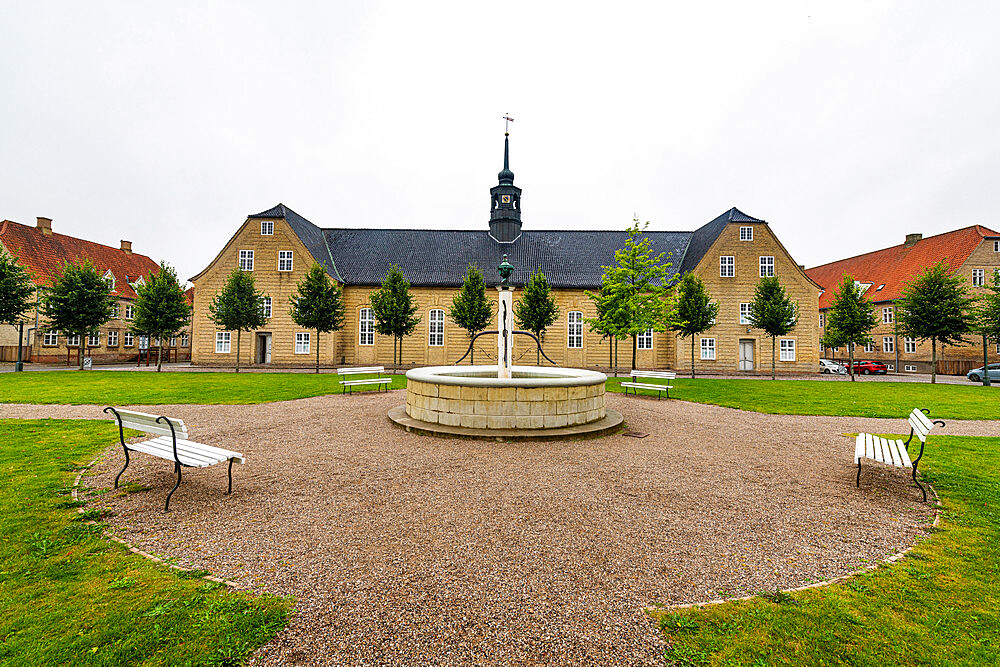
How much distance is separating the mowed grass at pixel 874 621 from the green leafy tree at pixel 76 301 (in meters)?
36.0

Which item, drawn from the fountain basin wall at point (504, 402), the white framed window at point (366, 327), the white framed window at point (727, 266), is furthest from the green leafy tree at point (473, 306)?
the fountain basin wall at point (504, 402)

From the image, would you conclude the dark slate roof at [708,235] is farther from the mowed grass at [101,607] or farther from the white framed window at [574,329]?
the mowed grass at [101,607]

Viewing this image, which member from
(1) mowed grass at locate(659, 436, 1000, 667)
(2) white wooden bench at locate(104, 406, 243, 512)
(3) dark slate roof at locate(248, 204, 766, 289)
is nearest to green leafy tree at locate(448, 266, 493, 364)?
(3) dark slate roof at locate(248, 204, 766, 289)

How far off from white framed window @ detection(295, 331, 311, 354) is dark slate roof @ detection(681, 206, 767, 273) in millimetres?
29449

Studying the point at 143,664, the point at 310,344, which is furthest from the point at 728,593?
the point at 310,344

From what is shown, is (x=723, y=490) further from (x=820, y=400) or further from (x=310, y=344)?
(x=310, y=344)

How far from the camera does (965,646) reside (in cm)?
292

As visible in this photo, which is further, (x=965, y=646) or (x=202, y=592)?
(x=202, y=592)

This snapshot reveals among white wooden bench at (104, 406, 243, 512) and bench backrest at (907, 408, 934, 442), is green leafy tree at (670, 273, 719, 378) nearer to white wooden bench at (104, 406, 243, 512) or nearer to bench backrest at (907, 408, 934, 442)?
bench backrest at (907, 408, 934, 442)

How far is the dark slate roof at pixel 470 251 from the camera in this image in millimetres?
34906

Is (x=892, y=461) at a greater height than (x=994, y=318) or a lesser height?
lesser

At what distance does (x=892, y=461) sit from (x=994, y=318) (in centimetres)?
3043

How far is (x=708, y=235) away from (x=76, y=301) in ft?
145

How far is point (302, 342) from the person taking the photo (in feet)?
109
